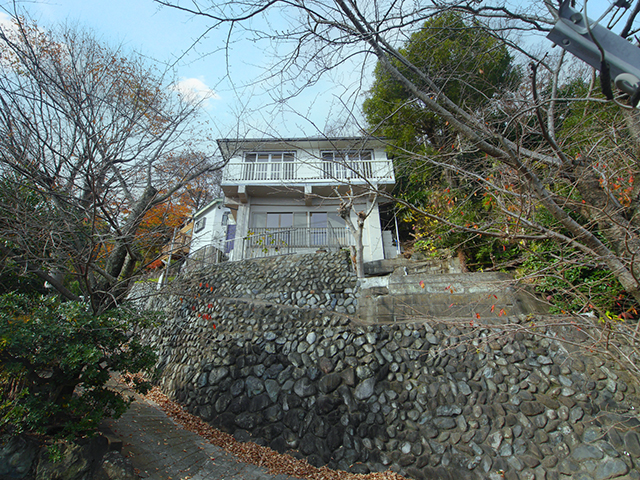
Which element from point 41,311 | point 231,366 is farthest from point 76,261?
point 231,366

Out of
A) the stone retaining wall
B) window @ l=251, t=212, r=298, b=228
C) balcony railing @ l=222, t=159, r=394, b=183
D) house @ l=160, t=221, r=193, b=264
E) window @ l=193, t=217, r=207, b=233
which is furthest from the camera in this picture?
window @ l=193, t=217, r=207, b=233

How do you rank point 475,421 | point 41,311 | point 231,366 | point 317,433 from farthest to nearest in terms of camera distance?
point 231,366 < point 317,433 < point 475,421 < point 41,311

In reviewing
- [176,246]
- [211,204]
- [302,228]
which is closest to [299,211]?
[302,228]

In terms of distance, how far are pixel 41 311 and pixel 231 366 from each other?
4.07 m

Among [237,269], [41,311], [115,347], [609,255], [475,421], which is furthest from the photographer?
[237,269]

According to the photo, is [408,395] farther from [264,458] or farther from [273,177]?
[273,177]

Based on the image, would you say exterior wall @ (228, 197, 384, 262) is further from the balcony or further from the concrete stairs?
the concrete stairs

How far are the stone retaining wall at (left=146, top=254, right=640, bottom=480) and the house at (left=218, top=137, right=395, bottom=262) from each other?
12.5 feet

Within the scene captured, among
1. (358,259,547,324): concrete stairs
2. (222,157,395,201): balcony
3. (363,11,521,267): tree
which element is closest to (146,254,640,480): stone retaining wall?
(358,259,547,324): concrete stairs

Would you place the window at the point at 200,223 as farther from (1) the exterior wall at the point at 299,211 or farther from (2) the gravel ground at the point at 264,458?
(2) the gravel ground at the point at 264,458

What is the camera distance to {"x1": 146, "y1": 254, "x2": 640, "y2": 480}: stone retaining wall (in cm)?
488

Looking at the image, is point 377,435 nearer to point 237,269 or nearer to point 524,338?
point 524,338

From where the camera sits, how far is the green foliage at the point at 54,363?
371 cm

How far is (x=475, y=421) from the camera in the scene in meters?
5.41
